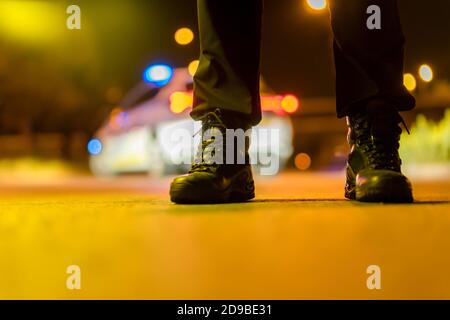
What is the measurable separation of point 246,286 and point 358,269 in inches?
7.9

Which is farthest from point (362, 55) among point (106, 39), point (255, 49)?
point (106, 39)

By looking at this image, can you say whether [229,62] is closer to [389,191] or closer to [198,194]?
[198,194]

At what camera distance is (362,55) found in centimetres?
199

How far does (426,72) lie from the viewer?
5.81 m

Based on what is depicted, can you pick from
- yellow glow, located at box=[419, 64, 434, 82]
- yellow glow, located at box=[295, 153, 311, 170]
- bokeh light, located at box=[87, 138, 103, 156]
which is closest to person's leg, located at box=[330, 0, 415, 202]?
yellow glow, located at box=[419, 64, 434, 82]

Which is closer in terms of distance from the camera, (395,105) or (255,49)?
(395,105)

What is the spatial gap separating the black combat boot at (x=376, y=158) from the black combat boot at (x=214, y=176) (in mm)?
362

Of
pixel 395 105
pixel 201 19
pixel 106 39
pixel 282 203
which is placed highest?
pixel 106 39

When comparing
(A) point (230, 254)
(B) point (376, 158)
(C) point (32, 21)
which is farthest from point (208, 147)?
(C) point (32, 21)

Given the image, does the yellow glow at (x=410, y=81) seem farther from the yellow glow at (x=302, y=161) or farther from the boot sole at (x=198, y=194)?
the boot sole at (x=198, y=194)

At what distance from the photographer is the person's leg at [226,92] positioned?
2037 millimetres

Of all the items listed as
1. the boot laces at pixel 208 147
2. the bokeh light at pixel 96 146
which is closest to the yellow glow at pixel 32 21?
the bokeh light at pixel 96 146

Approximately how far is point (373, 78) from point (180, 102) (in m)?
4.22

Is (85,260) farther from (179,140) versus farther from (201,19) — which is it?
(179,140)
